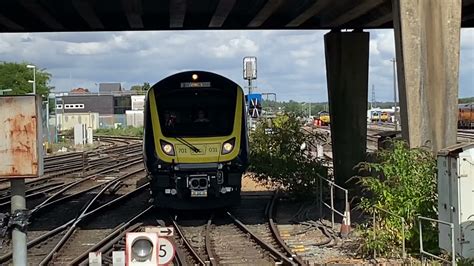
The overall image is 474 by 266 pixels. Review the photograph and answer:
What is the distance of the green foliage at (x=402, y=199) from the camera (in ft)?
37.7

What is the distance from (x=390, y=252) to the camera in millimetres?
11508

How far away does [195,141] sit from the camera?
17453 millimetres

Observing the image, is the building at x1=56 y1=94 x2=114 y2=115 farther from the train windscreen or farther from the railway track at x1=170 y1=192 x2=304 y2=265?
the train windscreen

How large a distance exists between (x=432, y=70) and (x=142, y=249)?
8.31m

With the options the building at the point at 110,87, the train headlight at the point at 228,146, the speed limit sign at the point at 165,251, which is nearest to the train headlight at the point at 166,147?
the train headlight at the point at 228,146

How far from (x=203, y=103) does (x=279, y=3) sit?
3035 millimetres

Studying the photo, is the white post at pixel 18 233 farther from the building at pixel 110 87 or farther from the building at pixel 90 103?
the building at pixel 110 87

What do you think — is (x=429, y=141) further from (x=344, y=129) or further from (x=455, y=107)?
(x=344, y=129)

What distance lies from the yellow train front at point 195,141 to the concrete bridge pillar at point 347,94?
11.9 feet

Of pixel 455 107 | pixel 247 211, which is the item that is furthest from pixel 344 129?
pixel 455 107

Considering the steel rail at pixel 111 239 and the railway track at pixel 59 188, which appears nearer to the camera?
the steel rail at pixel 111 239

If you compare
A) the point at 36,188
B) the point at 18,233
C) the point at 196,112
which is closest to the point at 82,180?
the point at 36,188

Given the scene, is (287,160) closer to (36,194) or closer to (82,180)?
(36,194)

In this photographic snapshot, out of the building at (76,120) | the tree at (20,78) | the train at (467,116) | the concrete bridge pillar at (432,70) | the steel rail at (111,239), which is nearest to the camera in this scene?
the steel rail at (111,239)
